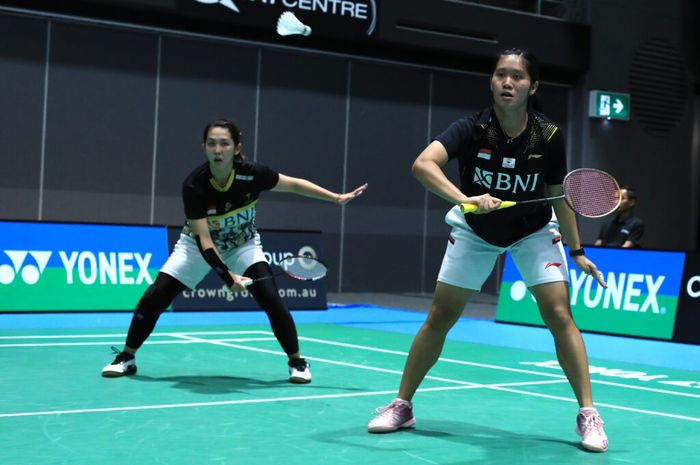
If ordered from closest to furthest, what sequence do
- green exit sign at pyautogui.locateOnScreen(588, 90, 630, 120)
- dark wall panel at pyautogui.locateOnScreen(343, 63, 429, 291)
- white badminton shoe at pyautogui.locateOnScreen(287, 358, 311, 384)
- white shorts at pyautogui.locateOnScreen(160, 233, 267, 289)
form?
white badminton shoe at pyautogui.locateOnScreen(287, 358, 311, 384), white shorts at pyautogui.locateOnScreen(160, 233, 267, 289), dark wall panel at pyautogui.locateOnScreen(343, 63, 429, 291), green exit sign at pyautogui.locateOnScreen(588, 90, 630, 120)

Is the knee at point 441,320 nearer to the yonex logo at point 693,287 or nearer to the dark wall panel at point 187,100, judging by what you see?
the yonex logo at point 693,287

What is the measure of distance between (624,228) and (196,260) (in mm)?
7219

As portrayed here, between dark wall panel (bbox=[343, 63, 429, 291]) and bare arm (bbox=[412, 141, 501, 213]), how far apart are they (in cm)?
1234

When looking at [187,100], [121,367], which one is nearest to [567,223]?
[121,367]

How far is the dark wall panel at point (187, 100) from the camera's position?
1541cm

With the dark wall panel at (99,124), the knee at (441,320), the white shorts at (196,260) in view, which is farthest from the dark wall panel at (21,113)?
the knee at (441,320)

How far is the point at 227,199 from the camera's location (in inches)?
281

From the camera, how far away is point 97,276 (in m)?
11.5

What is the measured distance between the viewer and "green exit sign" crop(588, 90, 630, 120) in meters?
18.9

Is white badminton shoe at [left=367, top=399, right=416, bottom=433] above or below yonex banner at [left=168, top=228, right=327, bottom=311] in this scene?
below

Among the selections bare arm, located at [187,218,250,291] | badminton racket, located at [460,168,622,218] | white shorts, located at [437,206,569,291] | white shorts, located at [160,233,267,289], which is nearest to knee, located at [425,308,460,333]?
white shorts, located at [437,206,569,291]

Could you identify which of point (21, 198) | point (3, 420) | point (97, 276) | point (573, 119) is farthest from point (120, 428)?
point (573, 119)

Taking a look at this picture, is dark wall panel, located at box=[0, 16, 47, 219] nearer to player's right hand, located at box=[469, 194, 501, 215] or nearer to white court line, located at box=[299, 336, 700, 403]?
white court line, located at box=[299, 336, 700, 403]

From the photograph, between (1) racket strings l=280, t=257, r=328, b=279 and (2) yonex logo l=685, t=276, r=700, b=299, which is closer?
(1) racket strings l=280, t=257, r=328, b=279
